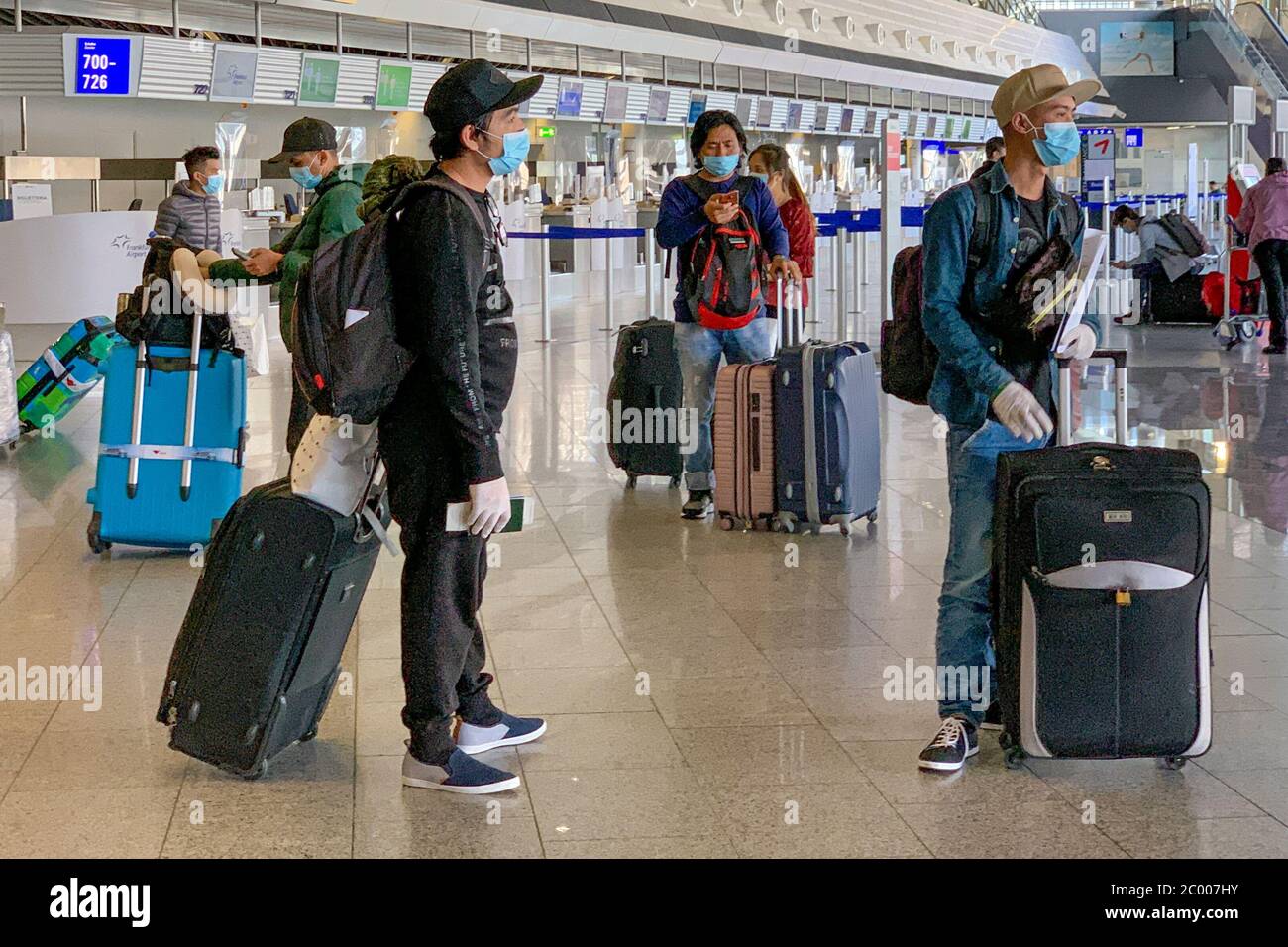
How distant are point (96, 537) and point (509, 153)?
10.9 feet

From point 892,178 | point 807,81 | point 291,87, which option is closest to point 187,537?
point 892,178

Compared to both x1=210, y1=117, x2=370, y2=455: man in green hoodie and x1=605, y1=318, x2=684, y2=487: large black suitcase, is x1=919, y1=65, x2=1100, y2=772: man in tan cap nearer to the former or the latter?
x1=210, y1=117, x2=370, y2=455: man in green hoodie

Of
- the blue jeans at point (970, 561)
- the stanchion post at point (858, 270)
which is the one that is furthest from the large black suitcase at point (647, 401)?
the stanchion post at point (858, 270)

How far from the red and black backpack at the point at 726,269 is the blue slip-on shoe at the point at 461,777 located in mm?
3280

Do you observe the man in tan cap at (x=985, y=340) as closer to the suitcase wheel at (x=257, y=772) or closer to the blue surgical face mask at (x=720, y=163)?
the suitcase wheel at (x=257, y=772)

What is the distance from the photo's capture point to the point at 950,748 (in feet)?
12.4

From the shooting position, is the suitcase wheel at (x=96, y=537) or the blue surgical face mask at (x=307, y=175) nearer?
the blue surgical face mask at (x=307, y=175)

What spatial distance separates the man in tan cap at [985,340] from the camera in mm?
3705

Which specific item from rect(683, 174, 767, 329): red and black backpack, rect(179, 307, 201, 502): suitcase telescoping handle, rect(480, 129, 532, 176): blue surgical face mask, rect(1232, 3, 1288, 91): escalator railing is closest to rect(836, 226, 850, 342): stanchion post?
rect(683, 174, 767, 329): red and black backpack

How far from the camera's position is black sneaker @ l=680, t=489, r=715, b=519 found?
6949mm

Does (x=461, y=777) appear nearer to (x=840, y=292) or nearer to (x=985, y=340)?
(x=985, y=340)

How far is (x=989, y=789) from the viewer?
367 centimetres

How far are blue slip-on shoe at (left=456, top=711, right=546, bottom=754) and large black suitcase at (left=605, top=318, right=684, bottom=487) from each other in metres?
3.54

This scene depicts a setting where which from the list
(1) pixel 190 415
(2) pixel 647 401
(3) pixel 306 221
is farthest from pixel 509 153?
(2) pixel 647 401
